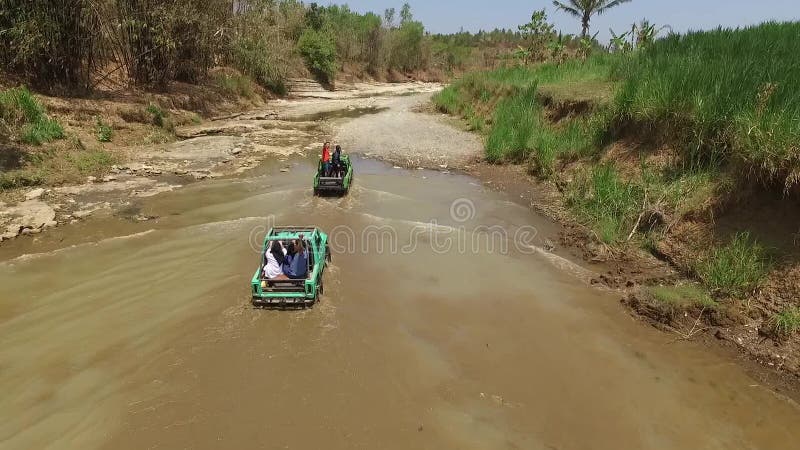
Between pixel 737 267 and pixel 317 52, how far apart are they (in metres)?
39.6

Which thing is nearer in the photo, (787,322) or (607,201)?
(787,322)

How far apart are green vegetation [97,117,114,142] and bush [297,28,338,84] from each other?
2742 cm

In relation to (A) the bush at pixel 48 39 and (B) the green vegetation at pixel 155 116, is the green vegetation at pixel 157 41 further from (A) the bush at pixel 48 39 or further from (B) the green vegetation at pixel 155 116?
(B) the green vegetation at pixel 155 116

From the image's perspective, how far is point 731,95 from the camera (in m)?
9.65

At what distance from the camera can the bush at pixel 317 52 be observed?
137 ft

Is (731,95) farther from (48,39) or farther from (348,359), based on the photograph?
(48,39)

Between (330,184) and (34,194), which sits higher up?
(330,184)

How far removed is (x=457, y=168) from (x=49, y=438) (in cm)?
1432

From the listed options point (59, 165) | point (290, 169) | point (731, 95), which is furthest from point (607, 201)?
point (59, 165)

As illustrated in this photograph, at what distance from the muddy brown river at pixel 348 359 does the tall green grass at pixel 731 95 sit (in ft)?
11.9

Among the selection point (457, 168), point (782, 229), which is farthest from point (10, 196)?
point (782, 229)

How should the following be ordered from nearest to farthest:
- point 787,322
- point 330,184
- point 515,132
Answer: point 787,322 → point 330,184 → point 515,132

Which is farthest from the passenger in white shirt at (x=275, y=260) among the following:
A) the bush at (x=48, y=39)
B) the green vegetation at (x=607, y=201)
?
the bush at (x=48, y=39)

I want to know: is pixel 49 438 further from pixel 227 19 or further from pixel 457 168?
pixel 227 19
